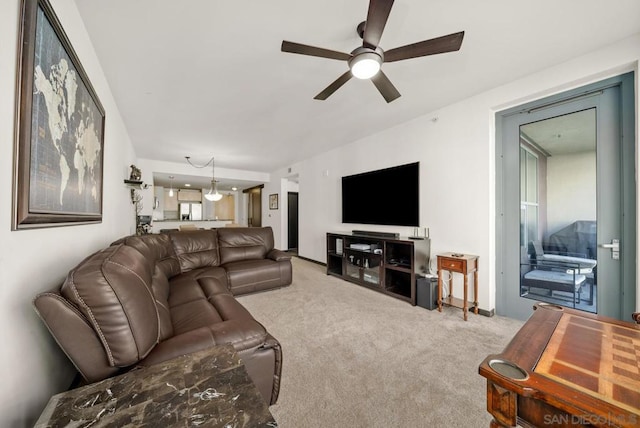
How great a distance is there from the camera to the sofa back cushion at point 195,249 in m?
3.30

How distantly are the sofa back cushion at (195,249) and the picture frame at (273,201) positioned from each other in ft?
11.6

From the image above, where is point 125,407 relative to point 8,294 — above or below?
below

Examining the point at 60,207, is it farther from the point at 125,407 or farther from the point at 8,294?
the point at 125,407

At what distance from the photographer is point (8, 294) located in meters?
0.85

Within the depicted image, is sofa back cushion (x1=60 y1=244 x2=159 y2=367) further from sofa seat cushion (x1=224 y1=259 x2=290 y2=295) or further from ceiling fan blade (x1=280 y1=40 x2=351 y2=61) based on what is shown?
sofa seat cushion (x1=224 y1=259 x2=290 y2=295)

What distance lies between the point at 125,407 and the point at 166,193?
1040cm

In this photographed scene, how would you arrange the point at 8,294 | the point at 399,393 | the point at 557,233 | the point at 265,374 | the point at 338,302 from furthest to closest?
the point at 338,302 → the point at 557,233 → the point at 399,393 → the point at 265,374 → the point at 8,294

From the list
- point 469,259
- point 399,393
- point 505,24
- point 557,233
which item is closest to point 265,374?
point 399,393

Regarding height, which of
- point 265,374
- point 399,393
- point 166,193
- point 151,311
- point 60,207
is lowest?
point 399,393

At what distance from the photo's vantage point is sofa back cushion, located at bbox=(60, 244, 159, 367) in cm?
91

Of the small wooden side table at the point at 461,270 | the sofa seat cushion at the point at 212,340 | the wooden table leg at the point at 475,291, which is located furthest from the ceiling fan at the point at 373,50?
the wooden table leg at the point at 475,291

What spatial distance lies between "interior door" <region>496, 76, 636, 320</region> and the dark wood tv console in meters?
0.90

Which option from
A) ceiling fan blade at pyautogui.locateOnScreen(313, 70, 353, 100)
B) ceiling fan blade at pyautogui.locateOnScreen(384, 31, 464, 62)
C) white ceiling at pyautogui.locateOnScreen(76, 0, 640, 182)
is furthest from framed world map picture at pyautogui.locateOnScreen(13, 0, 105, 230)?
ceiling fan blade at pyautogui.locateOnScreen(384, 31, 464, 62)

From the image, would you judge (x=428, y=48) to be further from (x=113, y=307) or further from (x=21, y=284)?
(x=21, y=284)
